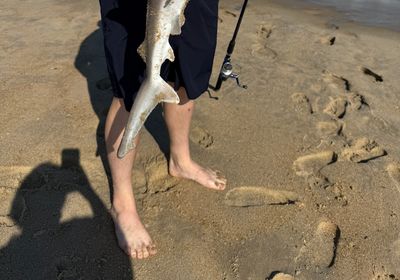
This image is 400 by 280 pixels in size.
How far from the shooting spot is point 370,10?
7.02 m

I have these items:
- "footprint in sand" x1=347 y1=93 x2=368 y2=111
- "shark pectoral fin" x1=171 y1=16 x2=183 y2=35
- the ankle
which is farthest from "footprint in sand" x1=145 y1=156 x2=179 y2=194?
"footprint in sand" x1=347 y1=93 x2=368 y2=111

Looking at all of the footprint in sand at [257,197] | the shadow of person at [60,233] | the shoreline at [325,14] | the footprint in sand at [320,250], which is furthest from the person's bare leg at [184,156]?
the shoreline at [325,14]

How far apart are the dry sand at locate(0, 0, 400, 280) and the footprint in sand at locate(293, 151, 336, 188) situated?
0.01 metres

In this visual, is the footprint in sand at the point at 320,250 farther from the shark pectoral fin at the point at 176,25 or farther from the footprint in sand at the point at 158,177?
the shark pectoral fin at the point at 176,25

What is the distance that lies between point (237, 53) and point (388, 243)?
2.74m

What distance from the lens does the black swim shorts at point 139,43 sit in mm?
2180

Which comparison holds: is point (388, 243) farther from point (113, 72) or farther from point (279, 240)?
point (113, 72)

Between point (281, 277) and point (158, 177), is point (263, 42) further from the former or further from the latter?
point (281, 277)

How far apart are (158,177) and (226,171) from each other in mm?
490

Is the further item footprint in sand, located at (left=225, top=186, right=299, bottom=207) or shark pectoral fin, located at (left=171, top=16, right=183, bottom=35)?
footprint in sand, located at (left=225, top=186, right=299, bottom=207)

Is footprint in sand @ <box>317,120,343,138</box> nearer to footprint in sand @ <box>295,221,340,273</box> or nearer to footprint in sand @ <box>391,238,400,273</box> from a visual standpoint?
footprint in sand @ <box>295,221,340,273</box>

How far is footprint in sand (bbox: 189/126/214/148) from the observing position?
346cm

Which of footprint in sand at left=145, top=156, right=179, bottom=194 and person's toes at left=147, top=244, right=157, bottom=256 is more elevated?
person's toes at left=147, top=244, right=157, bottom=256

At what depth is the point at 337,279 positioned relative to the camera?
250 cm
